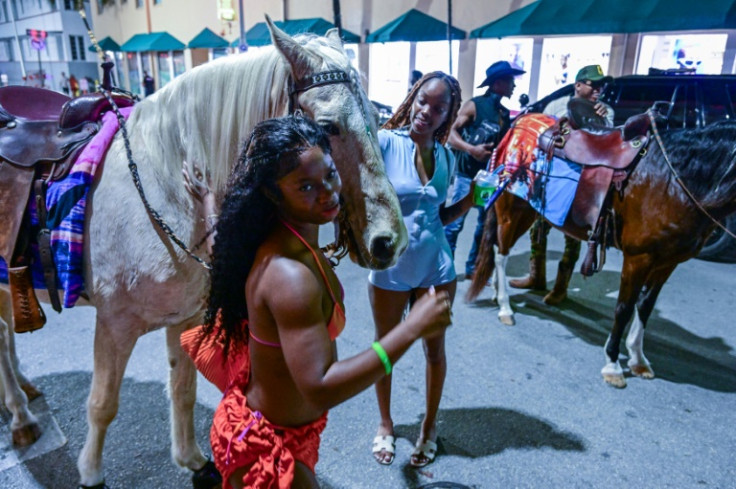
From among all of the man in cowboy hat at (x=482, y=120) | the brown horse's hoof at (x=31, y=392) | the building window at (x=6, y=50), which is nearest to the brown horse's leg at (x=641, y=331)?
the man in cowboy hat at (x=482, y=120)

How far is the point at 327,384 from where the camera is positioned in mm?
1126

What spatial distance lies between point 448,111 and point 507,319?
2351 millimetres

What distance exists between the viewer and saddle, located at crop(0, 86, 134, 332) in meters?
1.87

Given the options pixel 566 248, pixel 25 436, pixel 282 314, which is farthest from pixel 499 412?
pixel 25 436

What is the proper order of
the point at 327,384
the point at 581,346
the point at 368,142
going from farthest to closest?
the point at 581,346 < the point at 368,142 < the point at 327,384

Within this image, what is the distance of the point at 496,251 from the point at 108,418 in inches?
132

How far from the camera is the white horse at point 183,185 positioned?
58.2 inches

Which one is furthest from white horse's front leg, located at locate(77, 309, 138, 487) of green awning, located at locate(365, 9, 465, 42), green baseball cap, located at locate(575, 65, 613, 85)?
green awning, located at locate(365, 9, 465, 42)

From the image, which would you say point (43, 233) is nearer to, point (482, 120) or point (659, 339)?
point (482, 120)

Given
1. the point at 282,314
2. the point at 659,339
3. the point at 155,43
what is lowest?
the point at 659,339

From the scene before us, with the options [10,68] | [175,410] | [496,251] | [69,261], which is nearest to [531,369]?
[496,251]

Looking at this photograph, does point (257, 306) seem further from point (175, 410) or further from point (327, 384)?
point (175, 410)

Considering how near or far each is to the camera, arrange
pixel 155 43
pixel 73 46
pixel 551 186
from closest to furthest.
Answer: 1. pixel 551 186
2. pixel 155 43
3. pixel 73 46

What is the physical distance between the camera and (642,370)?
11.0 ft
